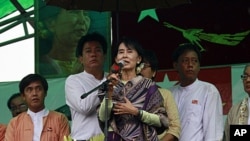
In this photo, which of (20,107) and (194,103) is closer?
(194,103)

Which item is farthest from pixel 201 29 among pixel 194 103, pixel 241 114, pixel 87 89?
pixel 87 89

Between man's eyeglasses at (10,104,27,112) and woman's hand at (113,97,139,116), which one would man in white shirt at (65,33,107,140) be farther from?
man's eyeglasses at (10,104,27,112)

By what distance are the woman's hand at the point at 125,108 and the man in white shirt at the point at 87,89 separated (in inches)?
17.0

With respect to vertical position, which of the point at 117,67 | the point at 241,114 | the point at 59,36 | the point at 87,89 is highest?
the point at 59,36

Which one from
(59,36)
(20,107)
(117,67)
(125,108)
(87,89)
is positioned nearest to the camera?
(117,67)

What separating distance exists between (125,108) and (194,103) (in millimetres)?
1058

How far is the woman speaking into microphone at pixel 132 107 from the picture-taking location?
475 cm

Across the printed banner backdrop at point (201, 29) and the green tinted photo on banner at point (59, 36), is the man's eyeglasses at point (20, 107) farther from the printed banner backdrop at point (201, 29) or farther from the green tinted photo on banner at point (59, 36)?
Answer: the printed banner backdrop at point (201, 29)

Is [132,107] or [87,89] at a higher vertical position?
[87,89]

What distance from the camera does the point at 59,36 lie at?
712 cm

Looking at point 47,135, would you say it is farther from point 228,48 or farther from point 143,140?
point 228,48

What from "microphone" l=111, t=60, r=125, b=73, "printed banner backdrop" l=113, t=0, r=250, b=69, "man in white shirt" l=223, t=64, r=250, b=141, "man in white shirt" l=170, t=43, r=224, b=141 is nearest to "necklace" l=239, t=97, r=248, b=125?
"man in white shirt" l=223, t=64, r=250, b=141

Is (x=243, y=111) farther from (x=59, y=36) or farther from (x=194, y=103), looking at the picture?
(x=59, y=36)

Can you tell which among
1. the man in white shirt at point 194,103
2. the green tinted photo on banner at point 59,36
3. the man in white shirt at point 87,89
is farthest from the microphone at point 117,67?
the green tinted photo on banner at point 59,36
